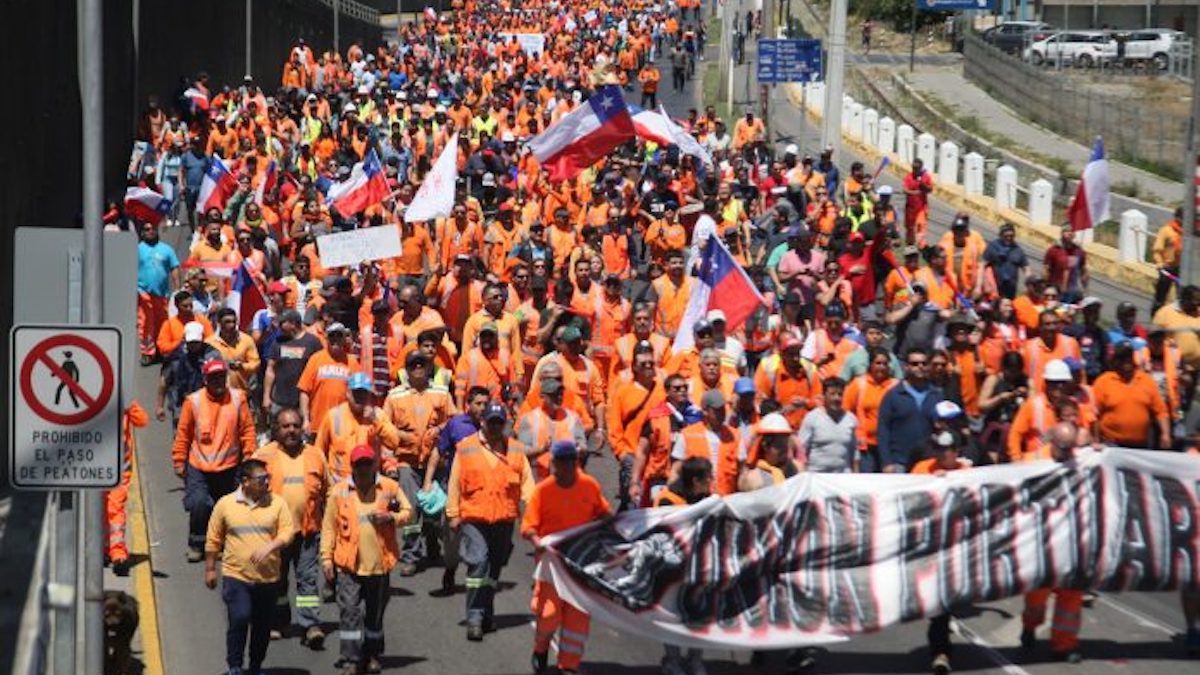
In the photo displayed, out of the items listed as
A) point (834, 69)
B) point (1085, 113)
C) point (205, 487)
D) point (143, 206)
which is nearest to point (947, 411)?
point (205, 487)

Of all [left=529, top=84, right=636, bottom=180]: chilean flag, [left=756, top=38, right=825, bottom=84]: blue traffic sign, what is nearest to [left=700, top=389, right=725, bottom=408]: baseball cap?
[left=529, top=84, right=636, bottom=180]: chilean flag

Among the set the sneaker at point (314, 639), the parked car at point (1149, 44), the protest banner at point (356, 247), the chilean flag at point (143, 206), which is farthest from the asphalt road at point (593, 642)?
the parked car at point (1149, 44)

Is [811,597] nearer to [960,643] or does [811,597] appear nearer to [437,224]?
[960,643]

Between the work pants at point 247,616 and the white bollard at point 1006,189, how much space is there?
86.8 feet

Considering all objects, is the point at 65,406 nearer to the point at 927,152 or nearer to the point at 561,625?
the point at 561,625

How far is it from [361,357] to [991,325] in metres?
5.27

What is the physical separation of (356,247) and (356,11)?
1998 inches

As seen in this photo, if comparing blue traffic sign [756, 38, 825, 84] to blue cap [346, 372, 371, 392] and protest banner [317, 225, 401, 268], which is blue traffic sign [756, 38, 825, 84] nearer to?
protest banner [317, 225, 401, 268]

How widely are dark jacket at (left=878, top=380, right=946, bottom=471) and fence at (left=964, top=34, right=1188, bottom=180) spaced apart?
2722cm

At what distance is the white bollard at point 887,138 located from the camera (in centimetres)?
4672

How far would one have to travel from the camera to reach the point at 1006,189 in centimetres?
3809

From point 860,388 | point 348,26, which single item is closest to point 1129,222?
point 860,388

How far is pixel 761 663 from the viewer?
547 inches

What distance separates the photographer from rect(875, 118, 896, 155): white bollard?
46719mm
